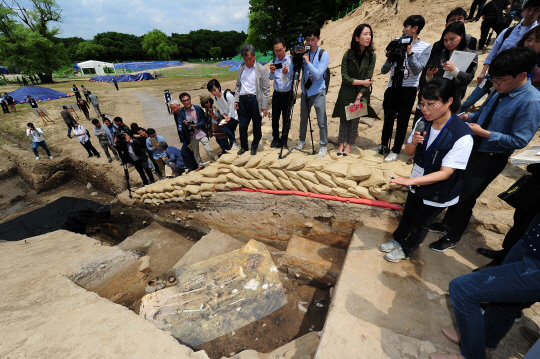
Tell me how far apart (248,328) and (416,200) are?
2317 mm

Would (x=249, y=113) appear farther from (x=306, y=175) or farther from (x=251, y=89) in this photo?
→ (x=306, y=175)

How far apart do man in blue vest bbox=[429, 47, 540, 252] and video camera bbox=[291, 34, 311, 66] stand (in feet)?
6.27

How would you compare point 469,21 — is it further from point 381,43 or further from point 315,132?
point 315,132

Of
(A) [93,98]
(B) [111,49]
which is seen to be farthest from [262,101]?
(B) [111,49]

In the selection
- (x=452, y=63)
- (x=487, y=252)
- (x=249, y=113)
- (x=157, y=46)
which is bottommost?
(x=487, y=252)

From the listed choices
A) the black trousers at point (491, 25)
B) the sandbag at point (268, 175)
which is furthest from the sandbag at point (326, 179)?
the black trousers at point (491, 25)

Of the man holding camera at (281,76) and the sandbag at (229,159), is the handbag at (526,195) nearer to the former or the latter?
the man holding camera at (281,76)

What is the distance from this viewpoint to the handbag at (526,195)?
1.57 meters

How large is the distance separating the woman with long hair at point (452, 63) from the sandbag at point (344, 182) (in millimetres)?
1416

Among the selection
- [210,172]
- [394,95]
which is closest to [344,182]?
[394,95]

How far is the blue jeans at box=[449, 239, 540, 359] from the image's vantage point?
1138mm

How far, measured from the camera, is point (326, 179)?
9.94ft

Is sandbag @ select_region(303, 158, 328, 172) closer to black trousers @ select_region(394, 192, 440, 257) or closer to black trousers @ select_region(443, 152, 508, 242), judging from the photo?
black trousers @ select_region(394, 192, 440, 257)

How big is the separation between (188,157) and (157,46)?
6253cm
